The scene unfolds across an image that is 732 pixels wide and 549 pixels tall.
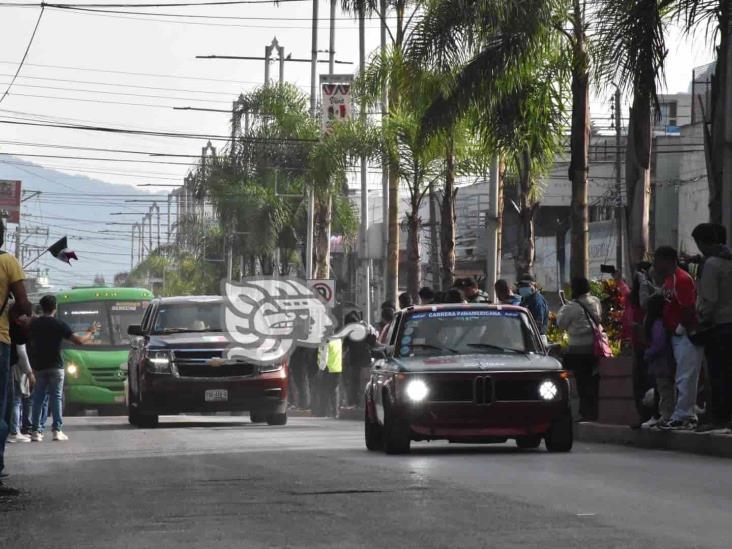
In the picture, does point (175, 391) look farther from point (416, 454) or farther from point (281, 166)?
point (281, 166)

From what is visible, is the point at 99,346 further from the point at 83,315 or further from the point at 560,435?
the point at 560,435

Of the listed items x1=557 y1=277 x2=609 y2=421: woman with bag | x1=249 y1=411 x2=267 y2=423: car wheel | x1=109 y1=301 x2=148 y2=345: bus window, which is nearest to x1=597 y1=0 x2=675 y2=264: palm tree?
x1=557 y1=277 x2=609 y2=421: woman with bag

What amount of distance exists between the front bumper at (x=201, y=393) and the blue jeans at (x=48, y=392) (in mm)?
2282

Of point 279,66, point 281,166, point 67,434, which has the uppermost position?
point 279,66

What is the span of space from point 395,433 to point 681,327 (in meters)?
3.03

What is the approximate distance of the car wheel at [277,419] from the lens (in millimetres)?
25672

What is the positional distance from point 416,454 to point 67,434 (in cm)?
856

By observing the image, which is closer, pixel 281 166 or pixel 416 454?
pixel 416 454

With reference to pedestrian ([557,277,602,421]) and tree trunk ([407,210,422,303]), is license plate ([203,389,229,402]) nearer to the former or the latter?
pedestrian ([557,277,602,421])

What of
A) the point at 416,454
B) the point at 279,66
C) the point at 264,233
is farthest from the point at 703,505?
the point at 279,66

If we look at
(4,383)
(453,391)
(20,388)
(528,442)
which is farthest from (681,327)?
(20,388)

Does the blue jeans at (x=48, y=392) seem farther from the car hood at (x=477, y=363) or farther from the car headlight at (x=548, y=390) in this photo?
the car headlight at (x=548, y=390)

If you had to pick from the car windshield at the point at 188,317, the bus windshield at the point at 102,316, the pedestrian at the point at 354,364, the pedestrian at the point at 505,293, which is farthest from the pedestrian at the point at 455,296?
the bus windshield at the point at 102,316

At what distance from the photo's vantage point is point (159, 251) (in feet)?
454
